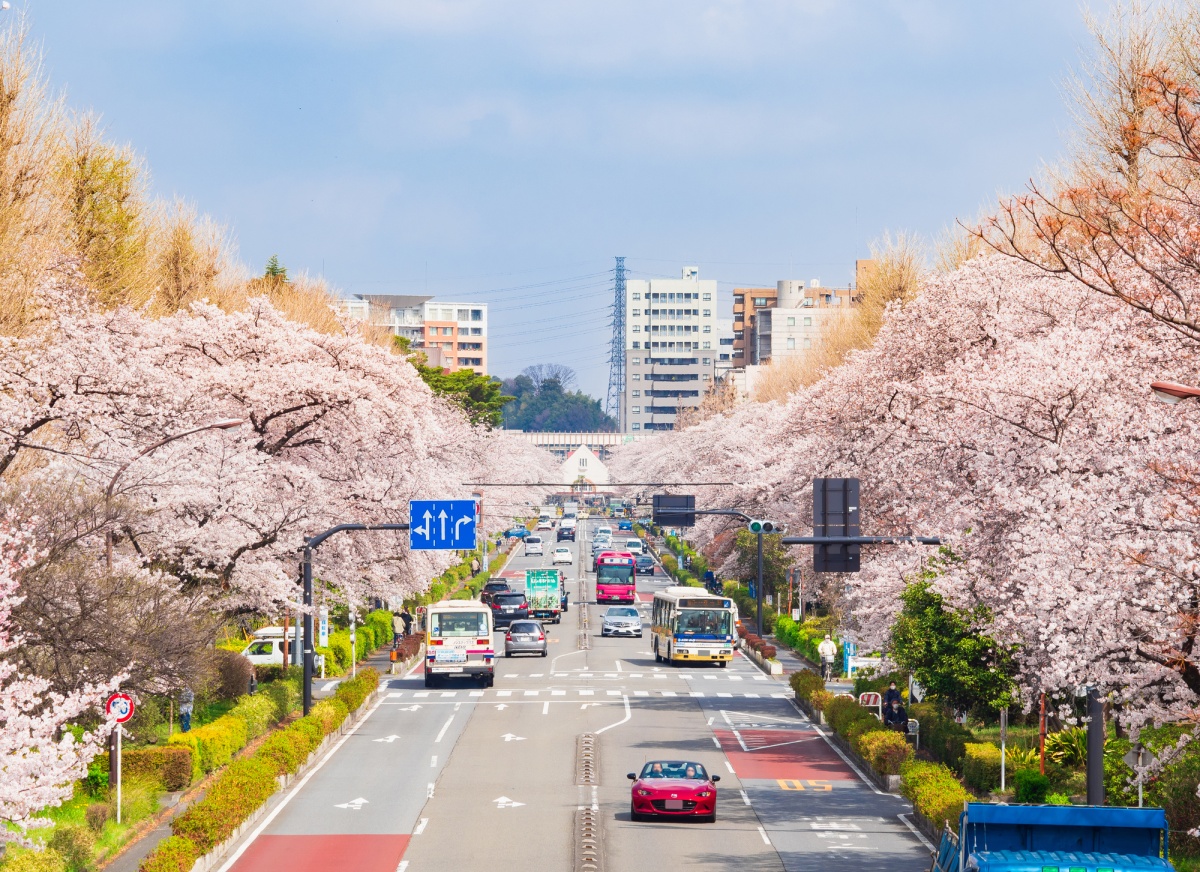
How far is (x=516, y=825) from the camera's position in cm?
2925

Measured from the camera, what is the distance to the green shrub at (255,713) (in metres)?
39.3

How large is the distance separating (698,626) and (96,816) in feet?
127

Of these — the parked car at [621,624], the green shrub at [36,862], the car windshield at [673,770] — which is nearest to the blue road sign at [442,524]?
the car windshield at [673,770]

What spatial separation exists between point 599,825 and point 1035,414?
42.9ft

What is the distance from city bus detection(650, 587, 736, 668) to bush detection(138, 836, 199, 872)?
3992cm

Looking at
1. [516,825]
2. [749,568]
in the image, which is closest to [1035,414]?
[516,825]

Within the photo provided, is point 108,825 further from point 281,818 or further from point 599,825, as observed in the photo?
point 599,825

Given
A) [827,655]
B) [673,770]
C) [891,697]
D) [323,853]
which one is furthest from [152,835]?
[827,655]

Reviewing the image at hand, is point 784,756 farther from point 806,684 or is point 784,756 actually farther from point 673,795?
point 673,795

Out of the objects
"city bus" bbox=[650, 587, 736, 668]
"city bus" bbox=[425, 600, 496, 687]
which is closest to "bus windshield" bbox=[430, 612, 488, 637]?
"city bus" bbox=[425, 600, 496, 687]

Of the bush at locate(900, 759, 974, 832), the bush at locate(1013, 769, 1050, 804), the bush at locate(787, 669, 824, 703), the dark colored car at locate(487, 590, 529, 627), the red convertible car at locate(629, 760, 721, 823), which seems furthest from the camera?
the dark colored car at locate(487, 590, 529, 627)

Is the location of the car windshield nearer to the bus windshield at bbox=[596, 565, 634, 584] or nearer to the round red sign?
the round red sign

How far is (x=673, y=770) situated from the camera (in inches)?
1214

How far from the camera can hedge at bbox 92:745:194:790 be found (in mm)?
31812
